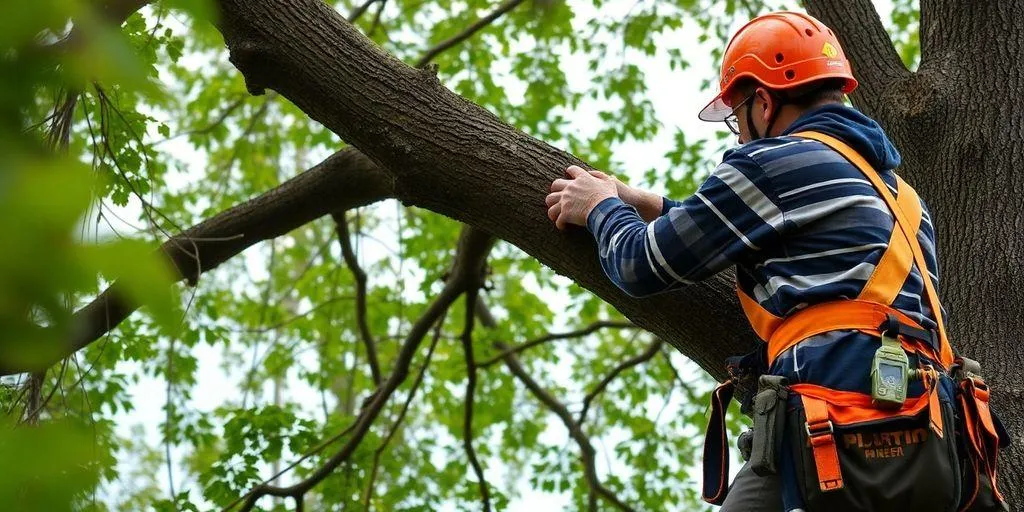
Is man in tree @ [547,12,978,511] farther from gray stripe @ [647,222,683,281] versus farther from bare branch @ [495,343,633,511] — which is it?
bare branch @ [495,343,633,511]

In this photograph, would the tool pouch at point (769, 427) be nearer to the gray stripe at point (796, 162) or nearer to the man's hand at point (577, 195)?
the gray stripe at point (796, 162)

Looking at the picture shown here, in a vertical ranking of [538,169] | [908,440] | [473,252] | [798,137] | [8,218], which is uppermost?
[473,252]

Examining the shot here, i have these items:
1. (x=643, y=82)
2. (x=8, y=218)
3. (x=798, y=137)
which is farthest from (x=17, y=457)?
(x=643, y=82)

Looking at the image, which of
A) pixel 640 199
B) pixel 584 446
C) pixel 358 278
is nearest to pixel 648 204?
pixel 640 199

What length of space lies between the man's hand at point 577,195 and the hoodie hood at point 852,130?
0.52 meters

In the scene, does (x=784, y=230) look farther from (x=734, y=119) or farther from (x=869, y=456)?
(x=734, y=119)

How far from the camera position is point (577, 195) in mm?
3168

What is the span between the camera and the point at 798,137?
9.16ft

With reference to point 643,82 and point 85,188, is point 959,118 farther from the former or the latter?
point 643,82

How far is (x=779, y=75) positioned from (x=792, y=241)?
53cm

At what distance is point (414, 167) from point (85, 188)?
2.30m

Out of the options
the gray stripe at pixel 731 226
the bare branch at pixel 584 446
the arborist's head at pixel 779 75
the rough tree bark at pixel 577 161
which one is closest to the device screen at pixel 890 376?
the gray stripe at pixel 731 226

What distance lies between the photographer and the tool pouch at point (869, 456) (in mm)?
2516

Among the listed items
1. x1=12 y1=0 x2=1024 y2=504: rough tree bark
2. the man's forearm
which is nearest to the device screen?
x1=12 y1=0 x2=1024 y2=504: rough tree bark
